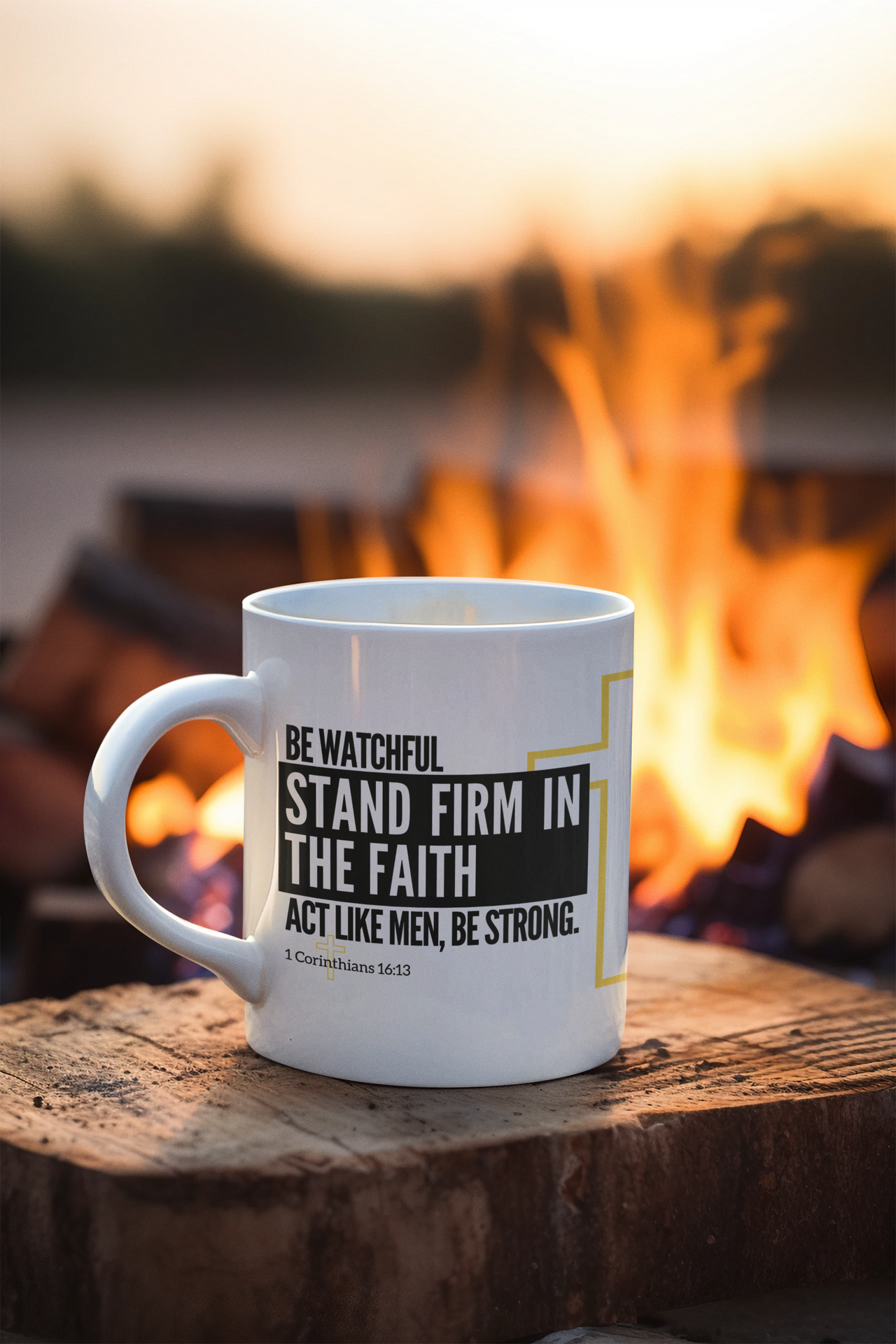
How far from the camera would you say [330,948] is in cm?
74

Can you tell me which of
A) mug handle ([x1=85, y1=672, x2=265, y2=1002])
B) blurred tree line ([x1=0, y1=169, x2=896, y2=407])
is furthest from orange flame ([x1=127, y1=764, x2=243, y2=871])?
blurred tree line ([x1=0, y1=169, x2=896, y2=407])

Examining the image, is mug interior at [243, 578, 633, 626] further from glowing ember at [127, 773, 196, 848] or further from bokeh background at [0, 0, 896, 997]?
glowing ember at [127, 773, 196, 848]

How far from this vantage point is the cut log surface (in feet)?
2.15

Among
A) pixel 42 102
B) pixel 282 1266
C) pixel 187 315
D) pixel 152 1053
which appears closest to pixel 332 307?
pixel 187 315

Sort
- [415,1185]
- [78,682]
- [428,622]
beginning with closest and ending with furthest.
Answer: [415,1185] → [428,622] → [78,682]

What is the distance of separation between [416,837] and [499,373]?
88.7 inches

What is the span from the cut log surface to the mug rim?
0.26 m

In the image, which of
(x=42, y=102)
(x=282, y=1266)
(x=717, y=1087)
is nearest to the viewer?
(x=282, y=1266)

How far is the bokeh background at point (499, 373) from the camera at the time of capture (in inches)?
67.1

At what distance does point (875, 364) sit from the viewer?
112 inches

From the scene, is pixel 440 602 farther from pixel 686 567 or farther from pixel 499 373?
pixel 499 373

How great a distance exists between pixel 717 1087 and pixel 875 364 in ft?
7.71

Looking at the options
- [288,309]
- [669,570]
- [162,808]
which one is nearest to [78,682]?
[162,808]

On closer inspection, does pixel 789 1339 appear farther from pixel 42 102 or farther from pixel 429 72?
pixel 42 102
